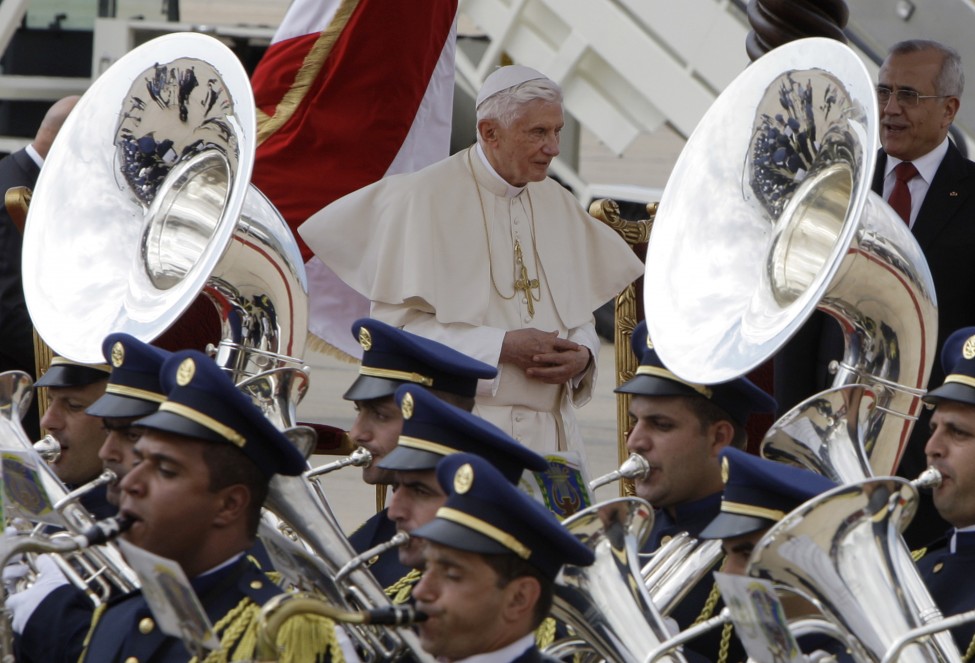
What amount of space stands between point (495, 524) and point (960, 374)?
1.26 m

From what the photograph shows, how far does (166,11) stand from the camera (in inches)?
418

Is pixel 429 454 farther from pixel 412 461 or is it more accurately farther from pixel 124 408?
pixel 124 408

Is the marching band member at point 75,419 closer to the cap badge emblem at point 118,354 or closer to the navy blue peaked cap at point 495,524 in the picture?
the cap badge emblem at point 118,354

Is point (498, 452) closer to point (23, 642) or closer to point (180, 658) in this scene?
point (180, 658)

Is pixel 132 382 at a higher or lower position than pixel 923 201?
lower

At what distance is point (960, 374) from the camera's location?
143 inches

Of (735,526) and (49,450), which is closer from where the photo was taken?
(735,526)

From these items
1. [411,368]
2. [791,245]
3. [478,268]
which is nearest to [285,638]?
[411,368]

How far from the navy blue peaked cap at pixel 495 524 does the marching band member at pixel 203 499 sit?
45 cm

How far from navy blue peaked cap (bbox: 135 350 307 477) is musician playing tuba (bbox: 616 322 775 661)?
1.05m

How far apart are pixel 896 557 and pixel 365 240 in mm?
2238

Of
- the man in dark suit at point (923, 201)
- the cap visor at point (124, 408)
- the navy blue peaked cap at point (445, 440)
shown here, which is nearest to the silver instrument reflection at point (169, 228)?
the cap visor at point (124, 408)

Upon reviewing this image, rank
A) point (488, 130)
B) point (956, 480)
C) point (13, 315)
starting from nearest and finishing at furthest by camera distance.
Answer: point (956, 480), point (488, 130), point (13, 315)

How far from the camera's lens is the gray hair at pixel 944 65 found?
4781 mm
